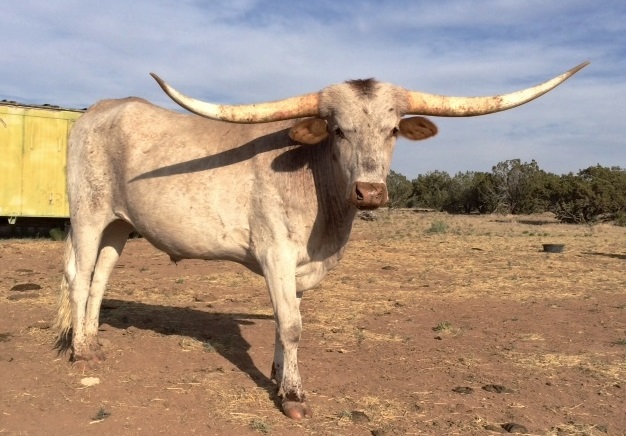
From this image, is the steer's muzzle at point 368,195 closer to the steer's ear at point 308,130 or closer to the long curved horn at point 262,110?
the steer's ear at point 308,130

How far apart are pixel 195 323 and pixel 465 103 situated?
174 inches

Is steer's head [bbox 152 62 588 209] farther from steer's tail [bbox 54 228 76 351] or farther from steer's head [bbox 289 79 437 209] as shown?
steer's tail [bbox 54 228 76 351]

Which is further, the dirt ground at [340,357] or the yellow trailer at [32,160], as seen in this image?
the yellow trailer at [32,160]

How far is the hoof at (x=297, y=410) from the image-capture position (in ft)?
14.8

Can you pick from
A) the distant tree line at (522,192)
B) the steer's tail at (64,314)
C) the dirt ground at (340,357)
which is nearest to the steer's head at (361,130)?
the dirt ground at (340,357)

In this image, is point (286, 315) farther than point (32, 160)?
No

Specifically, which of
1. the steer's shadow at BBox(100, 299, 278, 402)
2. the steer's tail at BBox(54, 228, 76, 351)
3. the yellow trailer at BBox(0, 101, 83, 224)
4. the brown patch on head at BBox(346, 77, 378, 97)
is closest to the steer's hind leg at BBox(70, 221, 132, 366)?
the steer's tail at BBox(54, 228, 76, 351)

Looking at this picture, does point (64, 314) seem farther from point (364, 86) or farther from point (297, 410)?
point (364, 86)

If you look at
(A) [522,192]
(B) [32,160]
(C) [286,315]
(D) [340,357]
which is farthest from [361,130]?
(A) [522,192]

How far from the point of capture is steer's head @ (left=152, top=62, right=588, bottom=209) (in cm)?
428

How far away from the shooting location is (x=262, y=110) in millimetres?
4598

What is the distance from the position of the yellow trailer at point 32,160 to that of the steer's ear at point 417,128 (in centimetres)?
1382

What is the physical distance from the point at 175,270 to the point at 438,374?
24.0 feet

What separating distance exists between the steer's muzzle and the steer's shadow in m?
2.22
